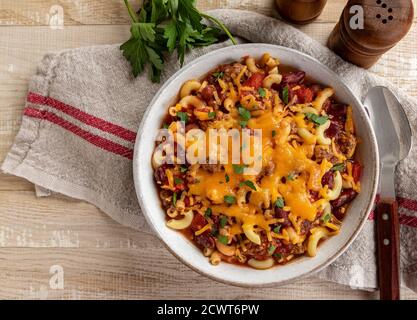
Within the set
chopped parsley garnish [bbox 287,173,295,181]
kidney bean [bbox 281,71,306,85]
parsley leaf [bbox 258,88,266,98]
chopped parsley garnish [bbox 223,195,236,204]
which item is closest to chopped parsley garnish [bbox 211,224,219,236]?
chopped parsley garnish [bbox 223,195,236,204]

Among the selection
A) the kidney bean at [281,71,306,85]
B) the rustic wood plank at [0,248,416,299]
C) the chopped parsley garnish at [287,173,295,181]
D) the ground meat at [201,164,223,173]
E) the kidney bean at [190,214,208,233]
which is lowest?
the rustic wood plank at [0,248,416,299]

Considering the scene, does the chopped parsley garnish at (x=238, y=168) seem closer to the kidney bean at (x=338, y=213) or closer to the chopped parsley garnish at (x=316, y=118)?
the chopped parsley garnish at (x=316, y=118)

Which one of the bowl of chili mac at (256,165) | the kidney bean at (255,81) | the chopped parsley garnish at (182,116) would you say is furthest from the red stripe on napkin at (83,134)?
the kidney bean at (255,81)

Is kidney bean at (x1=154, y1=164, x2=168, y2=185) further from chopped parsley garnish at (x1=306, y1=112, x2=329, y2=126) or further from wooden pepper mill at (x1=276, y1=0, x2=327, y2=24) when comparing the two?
wooden pepper mill at (x1=276, y1=0, x2=327, y2=24)

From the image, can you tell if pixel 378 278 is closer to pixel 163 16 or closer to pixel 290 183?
pixel 290 183

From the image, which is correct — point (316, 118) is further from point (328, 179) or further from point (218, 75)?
point (218, 75)
